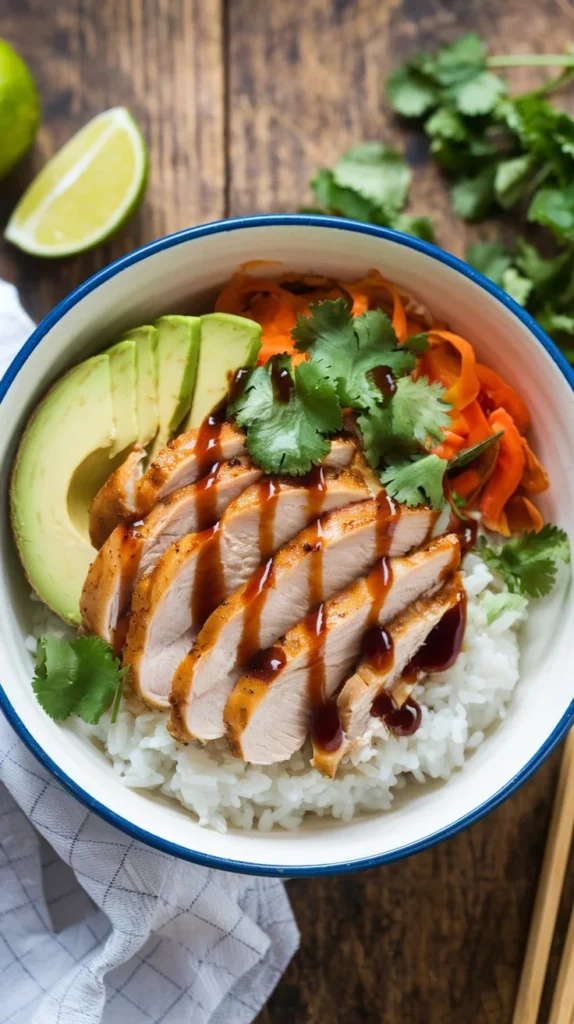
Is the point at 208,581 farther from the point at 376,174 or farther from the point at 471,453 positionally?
the point at 376,174

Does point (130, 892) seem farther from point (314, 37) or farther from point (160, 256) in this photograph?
point (314, 37)

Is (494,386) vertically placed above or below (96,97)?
below

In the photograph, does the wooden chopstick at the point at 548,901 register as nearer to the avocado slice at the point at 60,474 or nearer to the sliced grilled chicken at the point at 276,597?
the sliced grilled chicken at the point at 276,597

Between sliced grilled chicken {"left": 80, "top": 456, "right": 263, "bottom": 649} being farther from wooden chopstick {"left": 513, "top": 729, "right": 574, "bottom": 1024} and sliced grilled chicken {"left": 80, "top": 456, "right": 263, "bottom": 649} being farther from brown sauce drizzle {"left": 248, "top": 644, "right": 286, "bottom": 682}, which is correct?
wooden chopstick {"left": 513, "top": 729, "right": 574, "bottom": 1024}

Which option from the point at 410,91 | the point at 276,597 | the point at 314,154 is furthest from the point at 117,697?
Answer: the point at 410,91

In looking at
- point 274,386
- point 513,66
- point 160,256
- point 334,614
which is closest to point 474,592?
point 334,614
